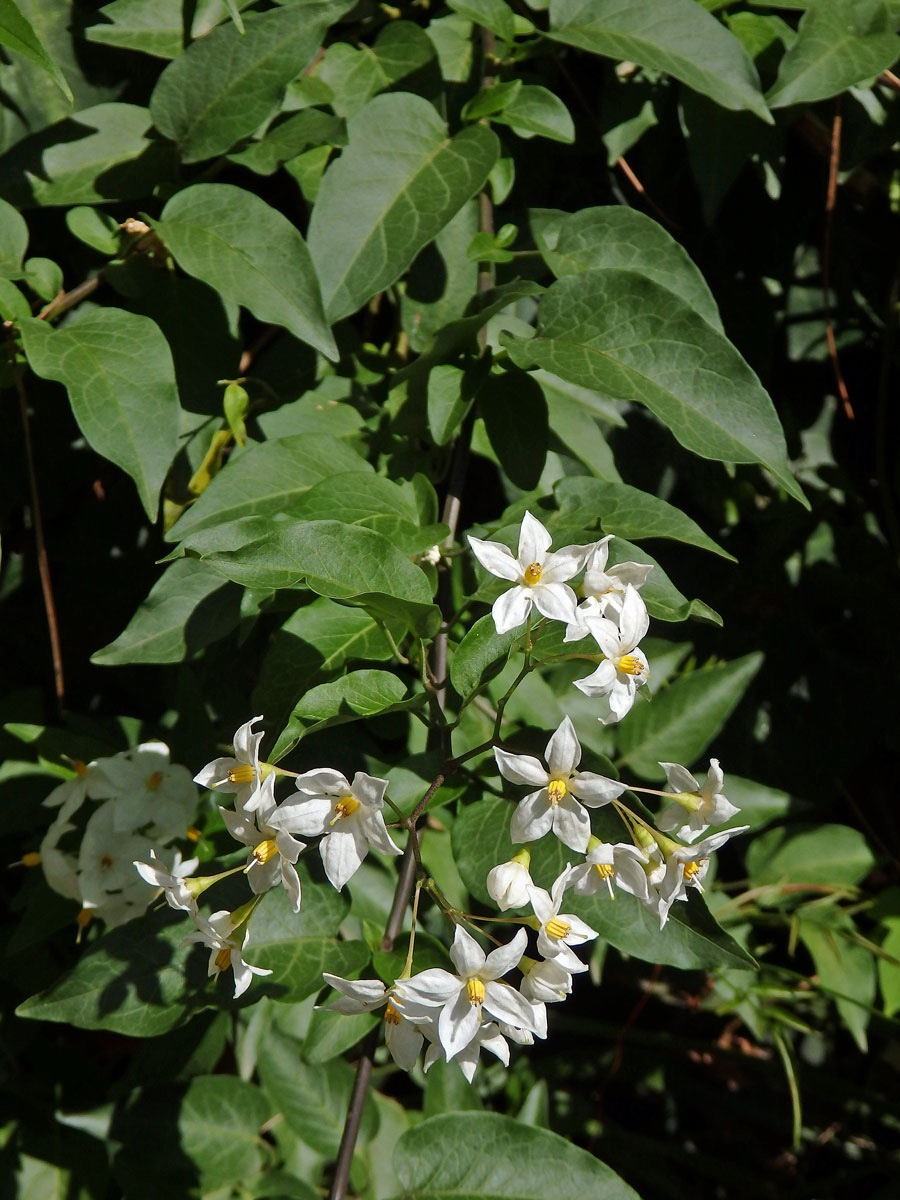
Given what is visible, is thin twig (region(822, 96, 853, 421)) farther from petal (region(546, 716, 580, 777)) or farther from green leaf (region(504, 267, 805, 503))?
petal (region(546, 716, 580, 777))

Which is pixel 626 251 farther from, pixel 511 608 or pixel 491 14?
pixel 511 608

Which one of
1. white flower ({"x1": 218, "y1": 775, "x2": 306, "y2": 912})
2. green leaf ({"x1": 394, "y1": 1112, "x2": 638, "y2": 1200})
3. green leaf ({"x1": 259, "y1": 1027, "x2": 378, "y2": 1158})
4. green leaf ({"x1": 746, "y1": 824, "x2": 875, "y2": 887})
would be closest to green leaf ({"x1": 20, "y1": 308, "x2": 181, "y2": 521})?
white flower ({"x1": 218, "y1": 775, "x2": 306, "y2": 912})

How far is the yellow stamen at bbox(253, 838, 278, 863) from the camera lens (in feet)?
2.20

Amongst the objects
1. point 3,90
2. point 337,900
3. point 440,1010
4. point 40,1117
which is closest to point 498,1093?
point 40,1117

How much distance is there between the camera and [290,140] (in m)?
0.96

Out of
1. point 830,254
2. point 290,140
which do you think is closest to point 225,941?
point 290,140

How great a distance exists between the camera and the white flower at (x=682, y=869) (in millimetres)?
687

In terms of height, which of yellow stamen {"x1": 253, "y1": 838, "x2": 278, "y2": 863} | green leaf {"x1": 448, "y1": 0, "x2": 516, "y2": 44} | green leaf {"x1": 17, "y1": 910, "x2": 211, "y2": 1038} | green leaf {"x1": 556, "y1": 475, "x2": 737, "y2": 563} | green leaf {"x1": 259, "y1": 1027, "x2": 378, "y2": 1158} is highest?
green leaf {"x1": 448, "y1": 0, "x2": 516, "y2": 44}

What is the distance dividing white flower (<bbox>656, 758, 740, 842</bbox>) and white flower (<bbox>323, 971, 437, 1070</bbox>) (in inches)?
8.6

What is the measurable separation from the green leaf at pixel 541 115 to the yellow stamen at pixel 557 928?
731mm

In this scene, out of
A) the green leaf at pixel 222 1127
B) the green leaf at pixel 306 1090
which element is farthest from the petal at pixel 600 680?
the green leaf at pixel 222 1127

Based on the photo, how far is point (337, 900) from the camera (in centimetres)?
86

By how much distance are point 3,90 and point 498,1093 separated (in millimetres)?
1441

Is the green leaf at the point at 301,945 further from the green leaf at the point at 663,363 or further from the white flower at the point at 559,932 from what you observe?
the green leaf at the point at 663,363
